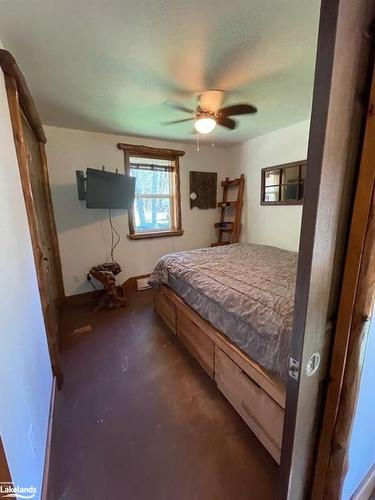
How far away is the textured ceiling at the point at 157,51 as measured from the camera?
3.95 feet

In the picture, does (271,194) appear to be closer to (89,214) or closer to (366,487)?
(89,214)

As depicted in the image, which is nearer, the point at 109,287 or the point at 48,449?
the point at 48,449

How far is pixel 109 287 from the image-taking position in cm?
298

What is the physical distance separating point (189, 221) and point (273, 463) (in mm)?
3327

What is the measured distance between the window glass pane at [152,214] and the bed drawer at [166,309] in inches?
54.9

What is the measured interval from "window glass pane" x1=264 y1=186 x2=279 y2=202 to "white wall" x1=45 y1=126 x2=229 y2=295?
120cm

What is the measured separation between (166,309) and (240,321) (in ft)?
4.10

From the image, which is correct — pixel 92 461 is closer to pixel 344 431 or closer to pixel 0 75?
pixel 344 431

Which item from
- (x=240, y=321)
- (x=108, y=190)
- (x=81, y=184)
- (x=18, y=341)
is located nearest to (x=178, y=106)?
(x=108, y=190)

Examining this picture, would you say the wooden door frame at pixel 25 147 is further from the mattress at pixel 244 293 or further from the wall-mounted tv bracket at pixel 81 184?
the mattress at pixel 244 293

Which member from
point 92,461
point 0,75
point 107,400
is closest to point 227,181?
point 0,75

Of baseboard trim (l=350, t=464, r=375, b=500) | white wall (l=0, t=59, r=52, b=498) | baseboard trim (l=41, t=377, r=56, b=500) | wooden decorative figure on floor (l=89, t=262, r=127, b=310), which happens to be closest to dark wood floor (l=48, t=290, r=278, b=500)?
baseboard trim (l=41, t=377, r=56, b=500)

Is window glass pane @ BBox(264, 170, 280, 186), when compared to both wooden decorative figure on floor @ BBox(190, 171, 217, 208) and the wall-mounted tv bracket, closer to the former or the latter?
wooden decorative figure on floor @ BBox(190, 171, 217, 208)

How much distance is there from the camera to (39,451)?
1104 millimetres
